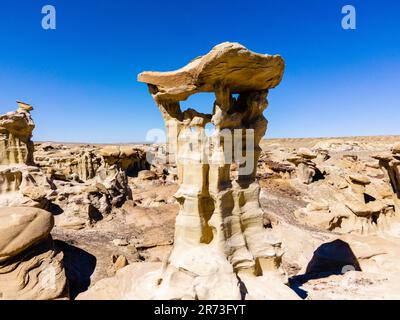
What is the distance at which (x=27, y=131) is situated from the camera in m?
17.5

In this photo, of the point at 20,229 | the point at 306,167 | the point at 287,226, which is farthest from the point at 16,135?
the point at 306,167

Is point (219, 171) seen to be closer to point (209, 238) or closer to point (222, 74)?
point (209, 238)

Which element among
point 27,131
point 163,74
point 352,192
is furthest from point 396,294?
point 27,131

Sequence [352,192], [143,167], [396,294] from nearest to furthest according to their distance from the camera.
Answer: [396,294] → [352,192] → [143,167]

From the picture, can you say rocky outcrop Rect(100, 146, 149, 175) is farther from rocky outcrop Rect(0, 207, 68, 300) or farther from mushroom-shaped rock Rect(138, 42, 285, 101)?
mushroom-shaped rock Rect(138, 42, 285, 101)

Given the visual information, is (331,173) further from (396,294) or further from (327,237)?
(396,294)

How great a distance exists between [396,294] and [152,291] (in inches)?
233

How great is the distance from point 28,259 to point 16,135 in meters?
12.5

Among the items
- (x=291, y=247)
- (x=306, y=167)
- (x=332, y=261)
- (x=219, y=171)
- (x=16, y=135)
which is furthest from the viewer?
(x=306, y=167)

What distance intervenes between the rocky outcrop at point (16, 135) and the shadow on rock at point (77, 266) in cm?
987

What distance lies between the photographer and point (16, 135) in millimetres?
17188

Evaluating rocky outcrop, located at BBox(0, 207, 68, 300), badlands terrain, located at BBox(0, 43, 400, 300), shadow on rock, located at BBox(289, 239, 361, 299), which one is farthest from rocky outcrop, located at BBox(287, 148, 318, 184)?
rocky outcrop, located at BBox(0, 207, 68, 300)

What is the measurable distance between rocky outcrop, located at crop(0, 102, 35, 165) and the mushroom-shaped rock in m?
14.7

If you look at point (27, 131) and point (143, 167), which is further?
point (143, 167)
